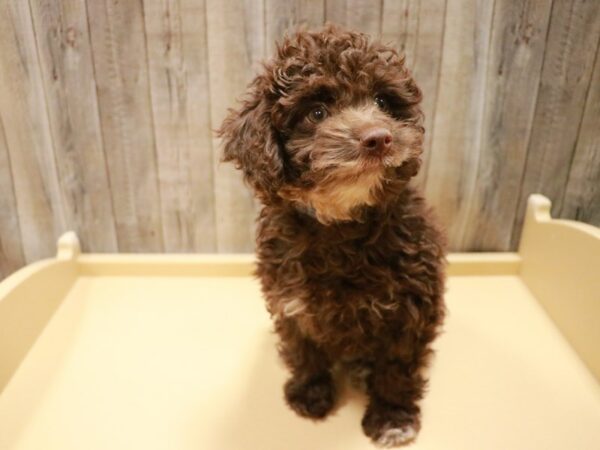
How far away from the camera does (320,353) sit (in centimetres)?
154

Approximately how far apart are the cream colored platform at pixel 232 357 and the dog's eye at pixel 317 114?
81cm

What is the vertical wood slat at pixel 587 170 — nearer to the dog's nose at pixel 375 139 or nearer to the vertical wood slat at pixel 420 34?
the vertical wood slat at pixel 420 34

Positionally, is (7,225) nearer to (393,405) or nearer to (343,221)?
(343,221)

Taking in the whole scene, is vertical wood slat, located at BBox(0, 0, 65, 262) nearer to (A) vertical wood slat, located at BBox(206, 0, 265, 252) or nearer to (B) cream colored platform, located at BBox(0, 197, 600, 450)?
(B) cream colored platform, located at BBox(0, 197, 600, 450)

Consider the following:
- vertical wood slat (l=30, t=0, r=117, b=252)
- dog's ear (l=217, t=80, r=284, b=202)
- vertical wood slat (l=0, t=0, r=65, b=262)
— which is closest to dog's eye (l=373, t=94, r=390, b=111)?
dog's ear (l=217, t=80, r=284, b=202)

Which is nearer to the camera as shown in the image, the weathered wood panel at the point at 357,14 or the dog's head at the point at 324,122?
the dog's head at the point at 324,122

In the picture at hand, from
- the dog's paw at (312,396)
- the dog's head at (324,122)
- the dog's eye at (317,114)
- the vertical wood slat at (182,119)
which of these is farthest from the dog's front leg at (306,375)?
the vertical wood slat at (182,119)

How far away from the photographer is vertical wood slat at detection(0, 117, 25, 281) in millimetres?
1942

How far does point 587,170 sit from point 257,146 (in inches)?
51.0

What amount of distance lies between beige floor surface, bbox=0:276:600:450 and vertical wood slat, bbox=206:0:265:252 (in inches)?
13.5

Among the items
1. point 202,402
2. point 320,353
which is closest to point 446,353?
point 320,353

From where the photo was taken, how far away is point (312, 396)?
1.54m

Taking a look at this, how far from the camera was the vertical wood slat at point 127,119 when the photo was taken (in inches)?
68.8

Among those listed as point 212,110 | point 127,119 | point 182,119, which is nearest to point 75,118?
point 127,119
